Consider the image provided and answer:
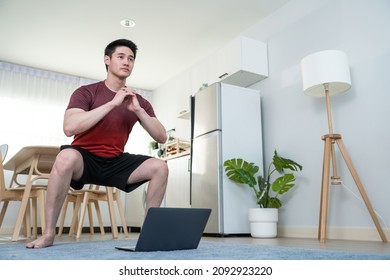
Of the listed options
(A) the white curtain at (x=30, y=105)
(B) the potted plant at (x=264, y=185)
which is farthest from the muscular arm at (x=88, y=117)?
(A) the white curtain at (x=30, y=105)

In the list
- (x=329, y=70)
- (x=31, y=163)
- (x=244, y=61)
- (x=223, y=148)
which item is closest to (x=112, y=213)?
(x=31, y=163)

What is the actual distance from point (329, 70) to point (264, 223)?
1375mm

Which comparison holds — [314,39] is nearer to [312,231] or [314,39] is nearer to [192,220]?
[312,231]

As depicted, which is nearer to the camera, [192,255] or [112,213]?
[192,255]

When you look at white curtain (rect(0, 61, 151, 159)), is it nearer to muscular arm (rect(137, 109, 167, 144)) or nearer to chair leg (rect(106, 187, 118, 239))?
chair leg (rect(106, 187, 118, 239))

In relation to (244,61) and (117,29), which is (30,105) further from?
(244,61)

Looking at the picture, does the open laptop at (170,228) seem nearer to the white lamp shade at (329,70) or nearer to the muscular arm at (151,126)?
the muscular arm at (151,126)

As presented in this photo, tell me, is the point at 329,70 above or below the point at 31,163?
above

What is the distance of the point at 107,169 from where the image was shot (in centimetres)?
172

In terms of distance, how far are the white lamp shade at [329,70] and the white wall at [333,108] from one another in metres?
0.22

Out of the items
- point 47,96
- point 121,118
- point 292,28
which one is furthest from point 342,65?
point 47,96

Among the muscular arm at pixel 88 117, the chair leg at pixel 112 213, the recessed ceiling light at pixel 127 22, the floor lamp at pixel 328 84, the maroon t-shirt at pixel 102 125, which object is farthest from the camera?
the recessed ceiling light at pixel 127 22

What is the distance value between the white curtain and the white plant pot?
3373 mm

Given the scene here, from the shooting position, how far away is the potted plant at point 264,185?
3.12 m
